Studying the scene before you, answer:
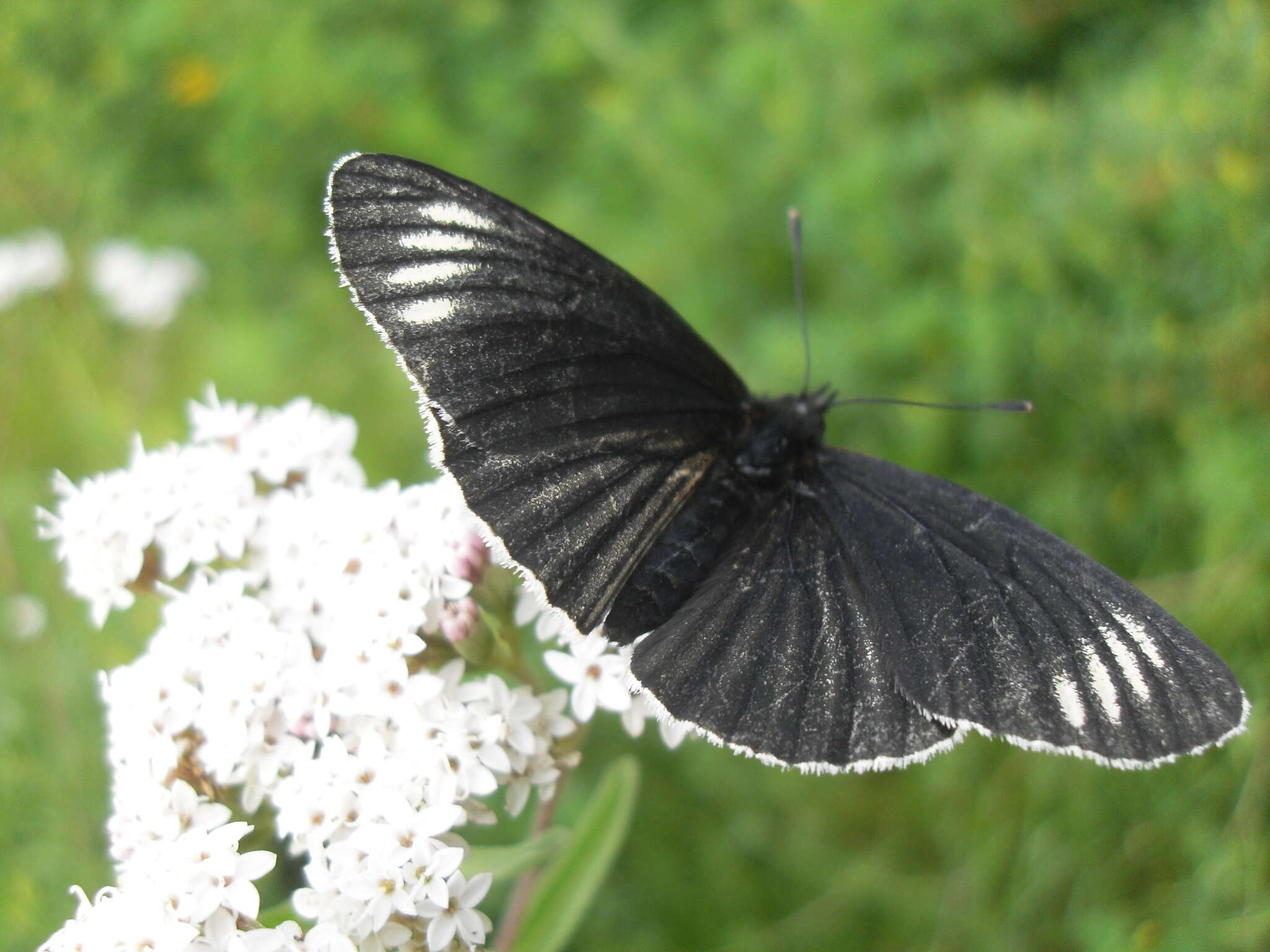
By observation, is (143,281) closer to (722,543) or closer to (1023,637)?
(722,543)

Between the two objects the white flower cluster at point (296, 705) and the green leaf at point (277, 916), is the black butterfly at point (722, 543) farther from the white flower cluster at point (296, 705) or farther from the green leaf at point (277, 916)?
the green leaf at point (277, 916)

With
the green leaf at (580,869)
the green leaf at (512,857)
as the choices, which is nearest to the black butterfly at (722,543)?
the green leaf at (512,857)

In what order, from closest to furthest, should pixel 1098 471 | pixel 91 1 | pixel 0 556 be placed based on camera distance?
pixel 1098 471 < pixel 0 556 < pixel 91 1

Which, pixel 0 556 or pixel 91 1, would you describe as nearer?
pixel 0 556

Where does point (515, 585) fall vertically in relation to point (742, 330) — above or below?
below

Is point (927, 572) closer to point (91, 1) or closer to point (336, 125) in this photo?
point (336, 125)

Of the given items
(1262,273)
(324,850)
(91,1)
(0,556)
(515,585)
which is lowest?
(324,850)

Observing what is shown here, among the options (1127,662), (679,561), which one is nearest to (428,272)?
(679,561)

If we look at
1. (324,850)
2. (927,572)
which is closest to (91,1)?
(324,850)
